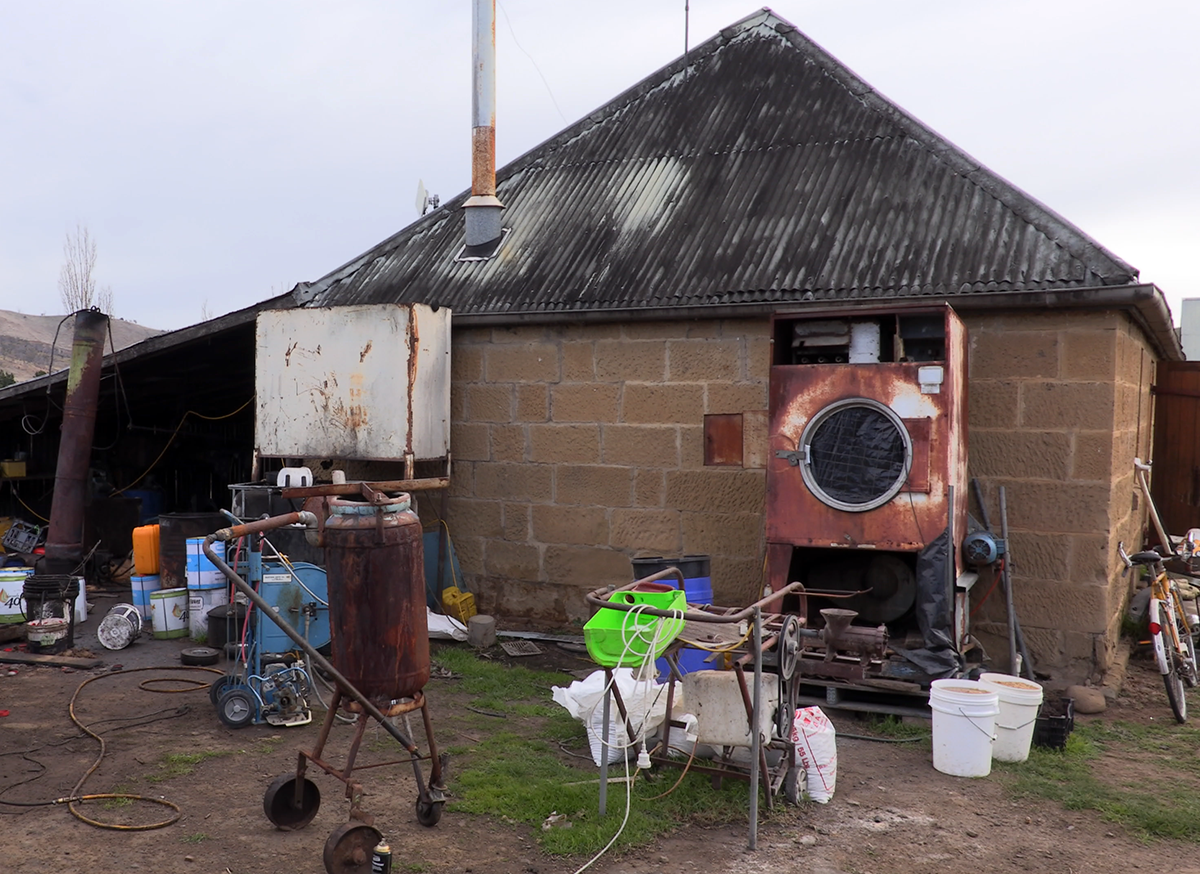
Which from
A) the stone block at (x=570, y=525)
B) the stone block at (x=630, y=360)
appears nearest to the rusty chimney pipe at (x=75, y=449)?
the stone block at (x=570, y=525)

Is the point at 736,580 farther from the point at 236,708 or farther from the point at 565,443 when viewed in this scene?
the point at 236,708

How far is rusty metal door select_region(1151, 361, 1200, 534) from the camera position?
34.8ft

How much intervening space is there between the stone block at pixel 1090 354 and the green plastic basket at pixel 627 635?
4.02m

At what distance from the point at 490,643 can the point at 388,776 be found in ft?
9.66

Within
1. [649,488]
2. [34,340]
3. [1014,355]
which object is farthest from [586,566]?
[34,340]

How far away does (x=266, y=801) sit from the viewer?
461 cm

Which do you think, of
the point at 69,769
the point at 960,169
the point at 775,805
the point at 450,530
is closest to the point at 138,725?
the point at 69,769

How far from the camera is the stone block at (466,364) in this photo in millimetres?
9039

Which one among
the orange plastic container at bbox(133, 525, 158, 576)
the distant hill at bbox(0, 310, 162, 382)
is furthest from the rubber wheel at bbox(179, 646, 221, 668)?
the distant hill at bbox(0, 310, 162, 382)

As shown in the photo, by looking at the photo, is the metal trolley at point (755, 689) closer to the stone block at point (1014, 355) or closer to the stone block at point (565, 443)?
the stone block at point (1014, 355)

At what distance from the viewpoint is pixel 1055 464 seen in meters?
7.04

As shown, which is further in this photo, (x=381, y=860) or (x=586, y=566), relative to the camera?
(x=586, y=566)

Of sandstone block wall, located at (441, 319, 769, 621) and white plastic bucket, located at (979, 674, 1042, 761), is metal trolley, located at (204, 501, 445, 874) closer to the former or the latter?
white plastic bucket, located at (979, 674, 1042, 761)

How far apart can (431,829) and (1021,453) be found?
4.96 m
